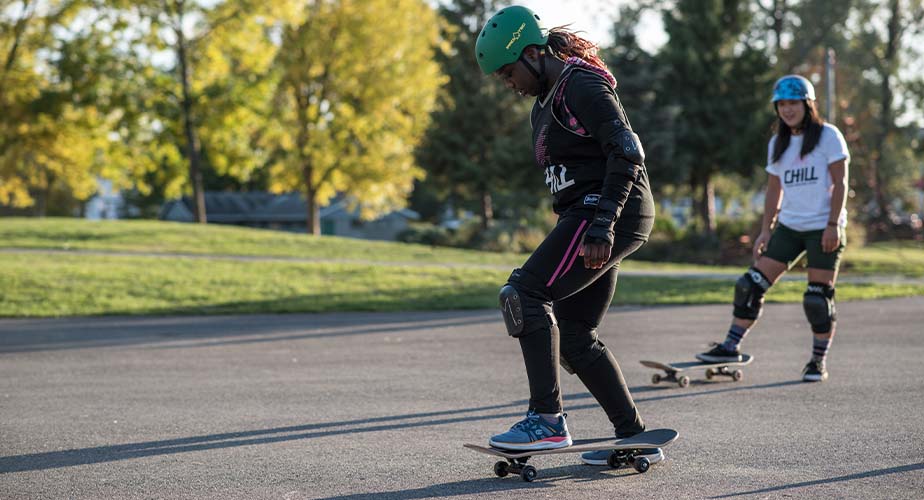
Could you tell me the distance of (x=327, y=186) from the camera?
44.1m

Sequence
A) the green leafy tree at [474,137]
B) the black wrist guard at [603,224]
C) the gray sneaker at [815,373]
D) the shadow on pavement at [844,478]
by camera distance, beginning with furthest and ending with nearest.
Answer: the green leafy tree at [474,137] < the gray sneaker at [815,373] < the black wrist guard at [603,224] < the shadow on pavement at [844,478]

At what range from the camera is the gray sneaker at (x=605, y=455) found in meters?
4.23

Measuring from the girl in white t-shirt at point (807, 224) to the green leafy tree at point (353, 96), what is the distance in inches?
1318

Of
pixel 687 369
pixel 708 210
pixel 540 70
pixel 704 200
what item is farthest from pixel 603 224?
pixel 704 200

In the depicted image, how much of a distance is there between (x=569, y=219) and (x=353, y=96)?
37.7 m

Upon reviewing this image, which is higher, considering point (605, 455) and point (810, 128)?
point (810, 128)

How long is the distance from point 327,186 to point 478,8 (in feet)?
37.1

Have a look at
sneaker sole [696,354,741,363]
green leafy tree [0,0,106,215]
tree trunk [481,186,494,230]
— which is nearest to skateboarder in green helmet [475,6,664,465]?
sneaker sole [696,354,741,363]

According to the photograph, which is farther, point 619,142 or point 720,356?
point 720,356

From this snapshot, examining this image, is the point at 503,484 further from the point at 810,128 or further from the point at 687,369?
Result: the point at 810,128

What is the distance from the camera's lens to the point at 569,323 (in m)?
4.21

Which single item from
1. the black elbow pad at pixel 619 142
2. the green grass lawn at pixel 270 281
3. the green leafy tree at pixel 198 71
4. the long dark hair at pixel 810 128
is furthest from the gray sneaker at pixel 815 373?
the green leafy tree at pixel 198 71

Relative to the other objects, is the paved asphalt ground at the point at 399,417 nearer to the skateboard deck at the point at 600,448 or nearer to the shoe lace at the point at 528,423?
the skateboard deck at the point at 600,448

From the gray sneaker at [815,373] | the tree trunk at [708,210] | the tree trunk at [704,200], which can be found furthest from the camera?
the tree trunk at [704,200]
